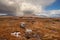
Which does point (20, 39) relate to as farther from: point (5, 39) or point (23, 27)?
point (23, 27)

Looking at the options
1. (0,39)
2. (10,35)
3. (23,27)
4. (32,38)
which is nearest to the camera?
(0,39)

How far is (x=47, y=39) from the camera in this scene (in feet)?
45.6

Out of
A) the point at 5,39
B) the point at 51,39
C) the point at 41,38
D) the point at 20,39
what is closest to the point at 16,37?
the point at 20,39

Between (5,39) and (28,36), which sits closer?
(5,39)

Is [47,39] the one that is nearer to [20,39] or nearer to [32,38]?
[32,38]

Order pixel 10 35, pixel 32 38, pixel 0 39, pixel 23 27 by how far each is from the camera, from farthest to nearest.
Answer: pixel 23 27, pixel 10 35, pixel 32 38, pixel 0 39

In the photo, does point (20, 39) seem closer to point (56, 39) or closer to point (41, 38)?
point (41, 38)

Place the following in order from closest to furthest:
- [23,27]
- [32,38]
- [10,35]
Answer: [32,38] < [10,35] < [23,27]

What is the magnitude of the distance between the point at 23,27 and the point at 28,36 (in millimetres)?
3173

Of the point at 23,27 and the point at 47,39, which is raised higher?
the point at 23,27

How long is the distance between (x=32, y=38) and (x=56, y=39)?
297 centimetres

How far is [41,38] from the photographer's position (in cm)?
1369

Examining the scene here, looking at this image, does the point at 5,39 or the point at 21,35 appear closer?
the point at 5,39

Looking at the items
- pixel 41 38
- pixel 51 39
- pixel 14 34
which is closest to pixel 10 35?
pixel 14 34
